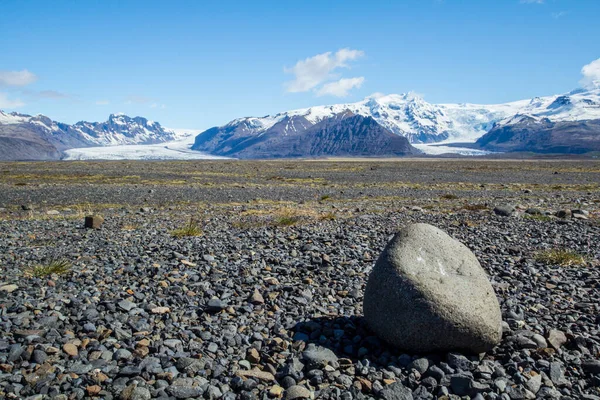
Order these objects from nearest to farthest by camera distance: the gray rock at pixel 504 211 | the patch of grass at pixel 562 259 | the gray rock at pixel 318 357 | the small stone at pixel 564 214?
the gray rock at pixel 318 357 < the patch of grass at pixel 562 259 < the small stone at pixel 564 214 < the gray rock at pixel 504 211

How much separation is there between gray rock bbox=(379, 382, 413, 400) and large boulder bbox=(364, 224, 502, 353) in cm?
80

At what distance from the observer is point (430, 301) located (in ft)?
19.4

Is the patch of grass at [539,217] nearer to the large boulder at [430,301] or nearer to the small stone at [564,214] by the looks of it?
the small stone at [564,214]

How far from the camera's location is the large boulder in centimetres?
588

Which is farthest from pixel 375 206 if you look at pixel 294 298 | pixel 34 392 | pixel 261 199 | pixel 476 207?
pixel 34 392

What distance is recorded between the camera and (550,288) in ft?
29.3

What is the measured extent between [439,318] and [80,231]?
42.2 feet

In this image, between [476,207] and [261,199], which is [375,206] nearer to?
[476,207]

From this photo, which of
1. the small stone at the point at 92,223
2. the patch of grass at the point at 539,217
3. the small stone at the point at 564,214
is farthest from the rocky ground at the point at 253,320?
the small stone at the point at 564,214

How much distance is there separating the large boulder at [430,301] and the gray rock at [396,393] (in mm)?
802

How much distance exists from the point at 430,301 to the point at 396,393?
4.24 feet

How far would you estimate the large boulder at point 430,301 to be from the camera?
19.3ft

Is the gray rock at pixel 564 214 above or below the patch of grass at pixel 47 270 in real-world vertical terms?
below

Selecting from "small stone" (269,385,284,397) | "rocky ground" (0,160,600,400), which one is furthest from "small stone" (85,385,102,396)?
"small stone" (269,385,284,397)
